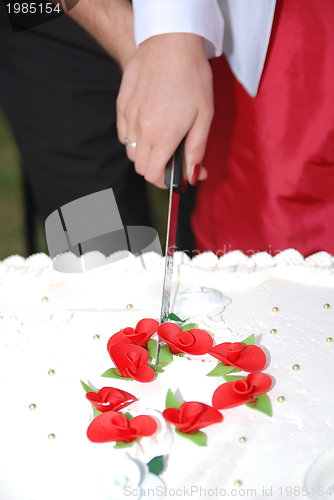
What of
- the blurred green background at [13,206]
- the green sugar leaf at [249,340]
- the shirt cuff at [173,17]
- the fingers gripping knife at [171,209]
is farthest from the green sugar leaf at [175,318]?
the blurred green background at [13,206]

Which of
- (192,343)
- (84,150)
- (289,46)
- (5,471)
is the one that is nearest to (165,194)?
(84,150)

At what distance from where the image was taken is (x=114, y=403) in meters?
0.67

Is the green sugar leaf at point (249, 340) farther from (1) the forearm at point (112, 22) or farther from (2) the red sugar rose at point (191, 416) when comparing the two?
(1) the forearm at point (112, 22)

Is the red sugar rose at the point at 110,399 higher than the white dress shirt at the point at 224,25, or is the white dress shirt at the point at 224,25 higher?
the white dress shirt at the point at 224,25

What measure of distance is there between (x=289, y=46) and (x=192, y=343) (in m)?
0.69

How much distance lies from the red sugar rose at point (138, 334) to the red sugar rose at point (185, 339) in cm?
2

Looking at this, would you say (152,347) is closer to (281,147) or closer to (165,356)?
(165,356)

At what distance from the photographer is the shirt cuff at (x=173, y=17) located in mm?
893

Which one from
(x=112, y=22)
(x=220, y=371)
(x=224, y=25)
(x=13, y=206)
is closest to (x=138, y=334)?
(x=220, y=371)

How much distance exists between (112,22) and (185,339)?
81 centimetres

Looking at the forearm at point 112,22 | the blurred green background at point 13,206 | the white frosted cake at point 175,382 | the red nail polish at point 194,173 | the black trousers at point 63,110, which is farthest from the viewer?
the blurred green background at point 13,206

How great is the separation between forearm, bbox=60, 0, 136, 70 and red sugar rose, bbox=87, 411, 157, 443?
84 cm

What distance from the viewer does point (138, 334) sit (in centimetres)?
79

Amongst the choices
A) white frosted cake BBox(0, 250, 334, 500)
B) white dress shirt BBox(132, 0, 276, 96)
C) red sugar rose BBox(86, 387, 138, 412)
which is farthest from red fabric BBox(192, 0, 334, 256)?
red sugar rose BBox(86, 387, 138, 412)
